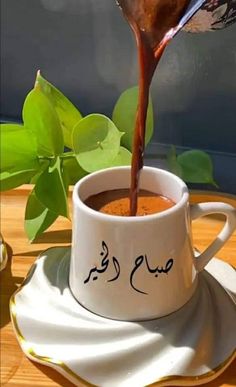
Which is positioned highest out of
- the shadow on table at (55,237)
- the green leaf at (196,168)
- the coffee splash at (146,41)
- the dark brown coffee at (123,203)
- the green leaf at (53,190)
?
the coffee splash at (146,41)

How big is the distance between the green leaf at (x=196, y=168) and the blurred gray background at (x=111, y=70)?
3.8 inches

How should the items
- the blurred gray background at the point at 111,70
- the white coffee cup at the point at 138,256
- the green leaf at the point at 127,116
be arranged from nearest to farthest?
the white coffee cup at the point at 138,256 → the green leaf at the point at 127,116 → the blurred gray background at the point at 111,70

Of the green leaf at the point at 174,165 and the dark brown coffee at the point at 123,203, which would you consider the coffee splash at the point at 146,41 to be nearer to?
the dark brown coffee at the point at 123,203

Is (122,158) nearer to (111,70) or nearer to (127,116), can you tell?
(127,116)

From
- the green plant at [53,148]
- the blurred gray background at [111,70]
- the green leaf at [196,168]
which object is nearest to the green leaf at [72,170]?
the green plant at [53,148]

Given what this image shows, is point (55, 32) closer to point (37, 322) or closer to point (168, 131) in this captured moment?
point (168, 131)

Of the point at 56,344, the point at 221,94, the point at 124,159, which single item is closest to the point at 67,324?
the point at 56,344

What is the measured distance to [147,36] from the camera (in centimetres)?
38

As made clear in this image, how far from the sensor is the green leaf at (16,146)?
0.41 metres

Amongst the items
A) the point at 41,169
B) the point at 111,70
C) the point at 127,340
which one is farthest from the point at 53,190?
the point at 111,70

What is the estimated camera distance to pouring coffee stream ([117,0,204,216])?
374 mm

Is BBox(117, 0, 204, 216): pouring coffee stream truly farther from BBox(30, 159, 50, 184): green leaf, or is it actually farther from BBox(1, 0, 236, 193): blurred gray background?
BBox(1, 0, 236, 193): blurred gray background

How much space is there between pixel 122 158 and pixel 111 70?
0.35 metres

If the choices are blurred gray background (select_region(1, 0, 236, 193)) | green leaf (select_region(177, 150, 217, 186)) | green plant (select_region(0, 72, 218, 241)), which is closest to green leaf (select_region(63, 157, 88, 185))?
green plant (select_region(0, 72, 218, 241))
